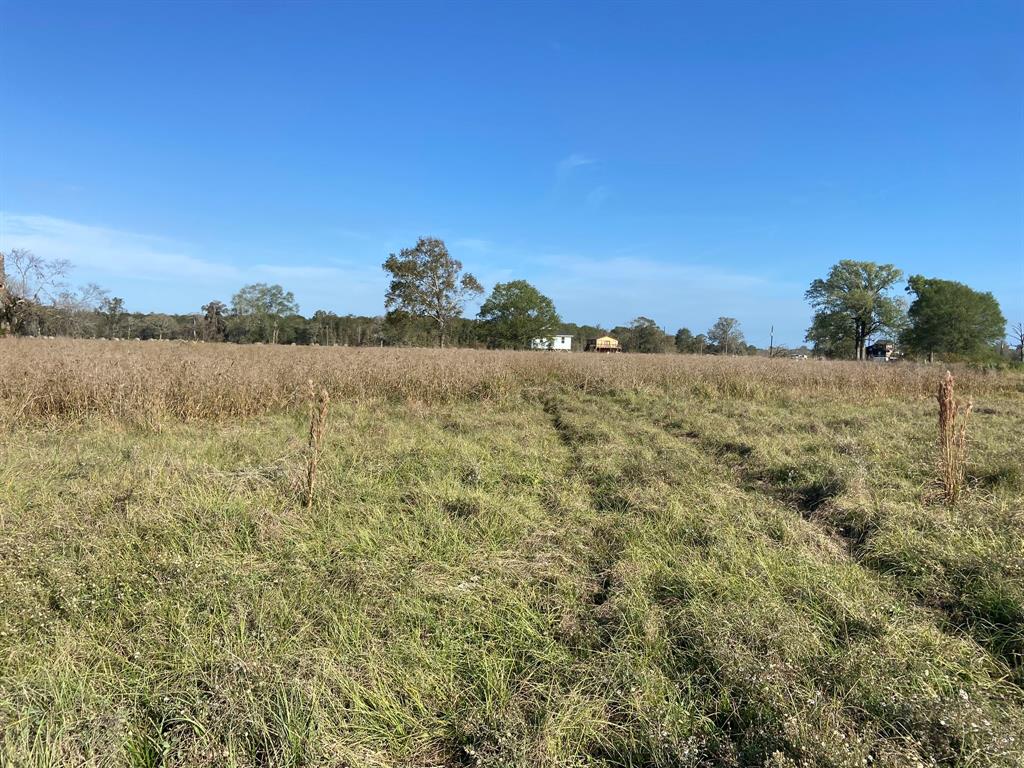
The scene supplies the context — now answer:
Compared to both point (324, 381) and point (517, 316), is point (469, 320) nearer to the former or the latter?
point (517, 316)

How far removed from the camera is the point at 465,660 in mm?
2318

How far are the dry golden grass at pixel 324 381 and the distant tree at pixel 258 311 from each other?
6104cm

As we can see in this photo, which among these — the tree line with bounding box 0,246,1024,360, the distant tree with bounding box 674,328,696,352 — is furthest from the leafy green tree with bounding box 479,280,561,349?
the distant tree with bounding box 674,328,696,352

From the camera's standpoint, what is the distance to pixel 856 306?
50.8 m

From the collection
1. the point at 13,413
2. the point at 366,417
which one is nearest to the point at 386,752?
the point at 366,417

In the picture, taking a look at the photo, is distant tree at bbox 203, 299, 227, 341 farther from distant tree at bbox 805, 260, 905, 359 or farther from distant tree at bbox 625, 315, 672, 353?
distant tree at bbox 805, 260, 905, 359

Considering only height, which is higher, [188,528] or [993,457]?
[993,457]

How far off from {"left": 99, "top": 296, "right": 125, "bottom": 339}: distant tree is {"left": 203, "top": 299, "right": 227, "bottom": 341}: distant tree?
9.76 metres

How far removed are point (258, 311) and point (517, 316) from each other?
39286 mm

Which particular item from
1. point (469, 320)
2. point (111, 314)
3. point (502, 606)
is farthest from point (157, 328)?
point (502, 606)

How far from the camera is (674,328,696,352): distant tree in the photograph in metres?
78.6

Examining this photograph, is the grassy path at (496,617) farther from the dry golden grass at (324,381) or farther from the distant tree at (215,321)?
the distant tree at (215,321)

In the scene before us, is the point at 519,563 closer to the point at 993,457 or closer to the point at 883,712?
the point at 883,712

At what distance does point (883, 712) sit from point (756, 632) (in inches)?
22.5
